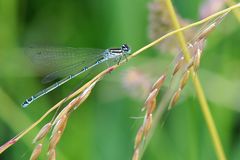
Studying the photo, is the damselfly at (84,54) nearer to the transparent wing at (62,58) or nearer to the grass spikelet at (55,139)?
the transparent wing at (62,58)

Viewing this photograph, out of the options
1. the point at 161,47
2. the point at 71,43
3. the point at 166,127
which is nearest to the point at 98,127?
the point at 166,127

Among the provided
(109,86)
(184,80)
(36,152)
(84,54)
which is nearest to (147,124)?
(184,80)

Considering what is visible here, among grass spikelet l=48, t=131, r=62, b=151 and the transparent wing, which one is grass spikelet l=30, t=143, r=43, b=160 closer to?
grass spikelet l=48, t=131, r=62, b=151

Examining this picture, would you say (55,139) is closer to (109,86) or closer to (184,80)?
(184,80)

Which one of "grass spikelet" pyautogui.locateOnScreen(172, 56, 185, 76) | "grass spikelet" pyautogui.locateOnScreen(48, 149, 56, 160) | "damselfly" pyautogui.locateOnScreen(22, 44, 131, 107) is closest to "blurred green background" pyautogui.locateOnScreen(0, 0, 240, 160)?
"damselfly" pyautogui.locateOnScreen(22, 44, 131, 107)

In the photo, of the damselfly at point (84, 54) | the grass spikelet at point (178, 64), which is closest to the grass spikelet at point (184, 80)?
the grass spikelet at point (178, 64)
